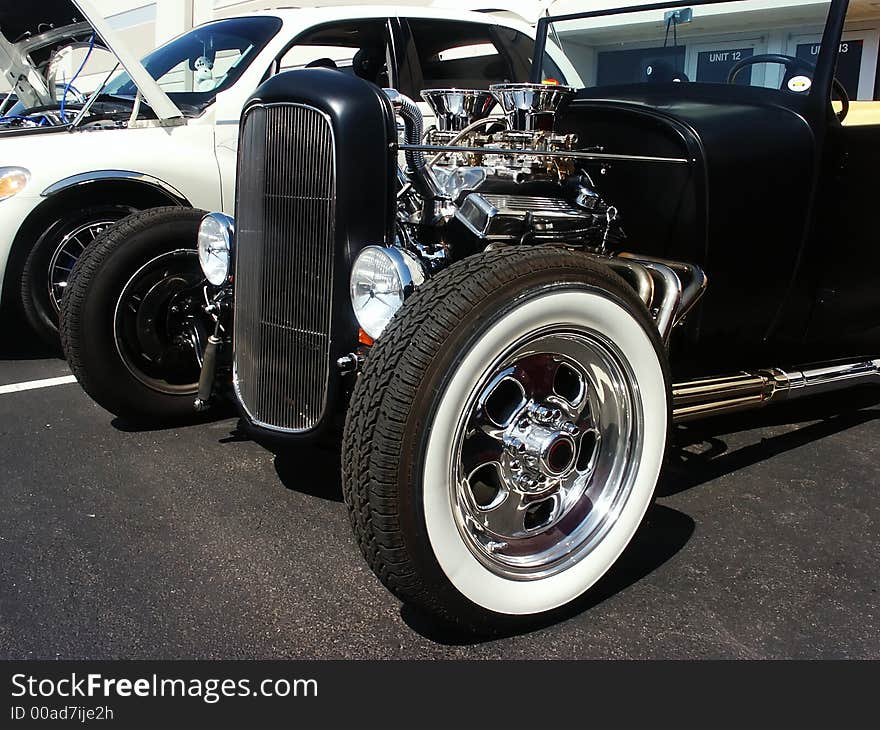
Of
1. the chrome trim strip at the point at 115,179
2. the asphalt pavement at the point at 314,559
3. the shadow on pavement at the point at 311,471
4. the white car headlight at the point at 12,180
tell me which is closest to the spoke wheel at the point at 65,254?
the chrome trim strip at the point at 115,179

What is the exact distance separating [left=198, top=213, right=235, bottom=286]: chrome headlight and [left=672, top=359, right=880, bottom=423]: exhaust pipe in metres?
1.55

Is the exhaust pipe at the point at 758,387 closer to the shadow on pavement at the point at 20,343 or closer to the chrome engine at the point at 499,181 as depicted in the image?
the chrome engine at the point at 499,181

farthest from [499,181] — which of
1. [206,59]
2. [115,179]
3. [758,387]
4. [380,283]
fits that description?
[206,59]

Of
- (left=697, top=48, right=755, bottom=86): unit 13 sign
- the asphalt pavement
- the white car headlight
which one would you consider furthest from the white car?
the asphalt pavement

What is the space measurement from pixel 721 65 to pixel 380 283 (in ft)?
6.33

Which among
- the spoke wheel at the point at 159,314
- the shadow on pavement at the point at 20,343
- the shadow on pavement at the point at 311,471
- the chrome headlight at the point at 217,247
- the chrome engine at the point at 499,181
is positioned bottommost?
the shadow on pavement at the point at 20,343

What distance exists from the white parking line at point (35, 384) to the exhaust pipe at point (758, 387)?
10.2ft

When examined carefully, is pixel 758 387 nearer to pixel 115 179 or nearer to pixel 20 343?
pixel 115 179

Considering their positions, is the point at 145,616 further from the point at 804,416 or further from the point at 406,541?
the point at 804,416

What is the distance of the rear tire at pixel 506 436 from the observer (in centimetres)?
204

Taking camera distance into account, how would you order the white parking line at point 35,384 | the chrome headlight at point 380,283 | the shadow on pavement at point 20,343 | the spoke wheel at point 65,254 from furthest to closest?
1. the shadow on pavement at point 20,343
2. the spoke wheel at point 65,254
3. the white parking line at point 35,384
4. the chrome headlight at point 380,283

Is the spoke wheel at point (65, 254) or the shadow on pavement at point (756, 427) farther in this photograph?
the spoke wheel at point (65, 254)

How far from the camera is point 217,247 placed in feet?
10.2

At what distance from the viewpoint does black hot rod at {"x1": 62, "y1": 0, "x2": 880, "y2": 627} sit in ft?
6.96
